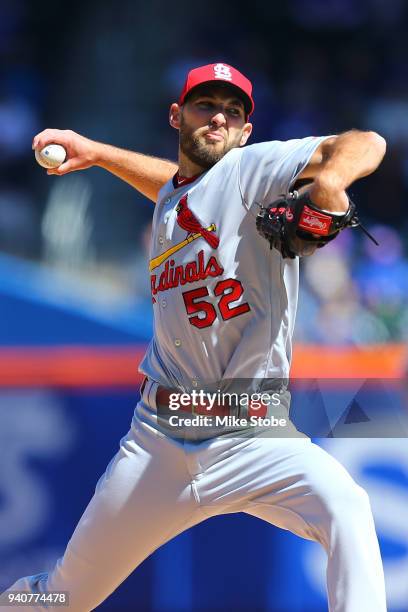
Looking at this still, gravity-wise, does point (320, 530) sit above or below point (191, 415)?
below

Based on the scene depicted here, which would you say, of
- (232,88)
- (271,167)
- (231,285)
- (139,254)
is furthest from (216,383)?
(139,254)

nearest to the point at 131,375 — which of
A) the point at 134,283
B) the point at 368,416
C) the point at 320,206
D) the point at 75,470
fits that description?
the point at 75,470

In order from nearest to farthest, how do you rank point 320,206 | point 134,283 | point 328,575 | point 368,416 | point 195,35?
point 320,206 → point 328,575 → point 368,416 → point 134,283 → point 195,35

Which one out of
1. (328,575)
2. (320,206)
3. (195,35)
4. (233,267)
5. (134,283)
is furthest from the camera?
(195,35)

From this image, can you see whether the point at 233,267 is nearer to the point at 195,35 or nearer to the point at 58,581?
the point at 58,581

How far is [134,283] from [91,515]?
4302 mm

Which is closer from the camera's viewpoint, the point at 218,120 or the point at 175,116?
the point at 218,120

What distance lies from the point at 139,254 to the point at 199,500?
4.70 meters

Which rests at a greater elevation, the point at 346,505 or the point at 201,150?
the point at 201,150

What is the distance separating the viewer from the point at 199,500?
299cm

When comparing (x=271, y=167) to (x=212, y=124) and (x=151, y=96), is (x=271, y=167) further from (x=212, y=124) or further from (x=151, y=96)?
(x=151, y=96)

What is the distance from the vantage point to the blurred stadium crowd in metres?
7.50

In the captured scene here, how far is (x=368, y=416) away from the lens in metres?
4.16

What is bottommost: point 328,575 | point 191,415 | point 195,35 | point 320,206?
point 328,575
